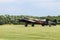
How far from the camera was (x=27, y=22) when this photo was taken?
57406 millimetres

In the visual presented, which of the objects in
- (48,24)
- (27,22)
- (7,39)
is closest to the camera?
(7,39)

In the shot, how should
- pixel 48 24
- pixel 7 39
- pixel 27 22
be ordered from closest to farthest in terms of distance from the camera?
pixel 7 39 → pixel 27 22 → pixel 48 24

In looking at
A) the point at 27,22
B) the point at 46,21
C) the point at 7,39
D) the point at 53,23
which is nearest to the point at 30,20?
the point at 27,22

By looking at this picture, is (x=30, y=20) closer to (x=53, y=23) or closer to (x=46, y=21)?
(x=46, y=21)

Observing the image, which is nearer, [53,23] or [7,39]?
[7,39]

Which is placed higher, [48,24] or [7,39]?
[7,39]

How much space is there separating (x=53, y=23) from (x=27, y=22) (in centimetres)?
1002

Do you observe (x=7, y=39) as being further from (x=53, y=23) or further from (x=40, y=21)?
(x=53, y=23)

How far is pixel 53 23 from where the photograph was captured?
6388cm

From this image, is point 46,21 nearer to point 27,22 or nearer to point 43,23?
point 43,23

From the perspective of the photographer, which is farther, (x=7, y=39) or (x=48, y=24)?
(x=48, y=24)

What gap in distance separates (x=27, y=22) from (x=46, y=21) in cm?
589

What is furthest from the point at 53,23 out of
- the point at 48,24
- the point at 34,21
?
the point at 34,21

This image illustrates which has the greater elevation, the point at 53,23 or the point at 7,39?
the point at 7,39
